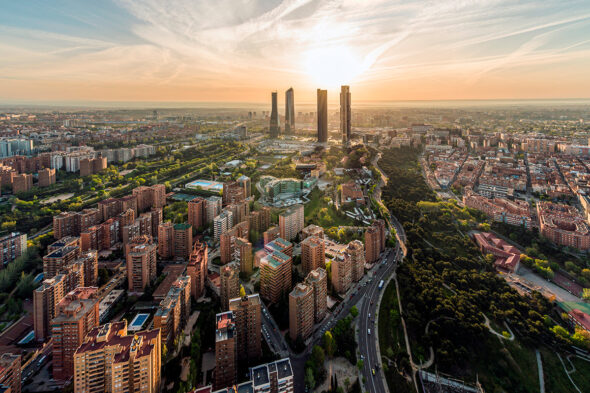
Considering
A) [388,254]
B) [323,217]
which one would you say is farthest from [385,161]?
[388,254]

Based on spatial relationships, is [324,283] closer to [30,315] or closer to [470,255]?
[470,255]

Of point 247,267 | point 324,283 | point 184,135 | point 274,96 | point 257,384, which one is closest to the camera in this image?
point 257,384

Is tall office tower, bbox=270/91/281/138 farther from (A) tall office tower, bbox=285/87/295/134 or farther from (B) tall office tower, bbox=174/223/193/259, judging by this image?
(B) tall office tower, bbox=174/223/193/259

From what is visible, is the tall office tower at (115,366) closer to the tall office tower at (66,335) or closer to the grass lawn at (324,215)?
the tall office tower at (66,335)

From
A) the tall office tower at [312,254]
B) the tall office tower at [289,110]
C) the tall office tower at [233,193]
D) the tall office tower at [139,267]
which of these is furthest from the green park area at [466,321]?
the tall office tower at [289,110]

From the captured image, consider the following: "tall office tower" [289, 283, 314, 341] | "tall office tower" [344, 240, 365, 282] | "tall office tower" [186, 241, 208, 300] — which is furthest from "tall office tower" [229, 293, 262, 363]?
"tall office tower" [344, 240, 365, 282]
